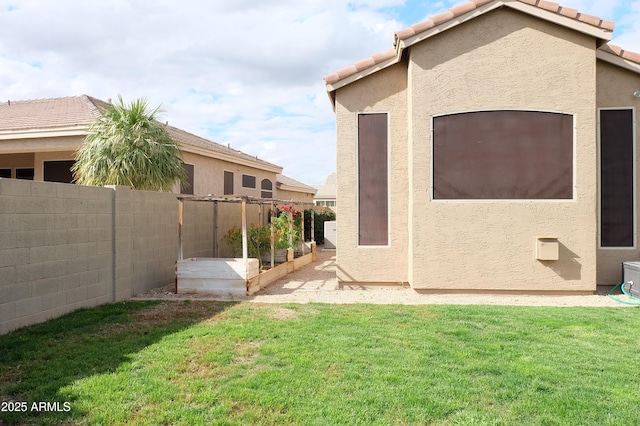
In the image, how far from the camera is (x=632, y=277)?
28.5 feet

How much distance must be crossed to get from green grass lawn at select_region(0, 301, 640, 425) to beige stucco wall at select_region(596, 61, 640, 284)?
262 centimetres

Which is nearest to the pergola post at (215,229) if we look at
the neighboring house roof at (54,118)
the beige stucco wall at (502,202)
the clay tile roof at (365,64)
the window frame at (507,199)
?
the neighboring house roof at (54,118)

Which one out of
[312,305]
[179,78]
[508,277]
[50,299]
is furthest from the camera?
[179,78]

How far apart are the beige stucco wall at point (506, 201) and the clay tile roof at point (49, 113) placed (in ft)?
31.5

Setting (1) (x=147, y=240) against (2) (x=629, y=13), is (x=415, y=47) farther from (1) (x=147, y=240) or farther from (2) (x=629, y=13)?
(1) (x=147, y=240)

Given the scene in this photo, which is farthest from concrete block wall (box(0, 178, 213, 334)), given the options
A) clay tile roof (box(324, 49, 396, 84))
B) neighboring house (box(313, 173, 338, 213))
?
neighboring house (box(313, 173, 338, 213))

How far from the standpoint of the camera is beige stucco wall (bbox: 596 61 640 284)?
9.42m

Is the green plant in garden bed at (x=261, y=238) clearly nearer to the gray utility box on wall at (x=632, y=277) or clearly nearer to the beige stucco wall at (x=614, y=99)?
the beige stucco wall at (x=614, y=99)

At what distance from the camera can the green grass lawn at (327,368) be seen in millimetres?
3596

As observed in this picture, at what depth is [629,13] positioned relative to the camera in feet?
31.3

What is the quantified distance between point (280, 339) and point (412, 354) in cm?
175

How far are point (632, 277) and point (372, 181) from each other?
5.70m

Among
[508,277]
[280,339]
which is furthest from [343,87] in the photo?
[280,339]

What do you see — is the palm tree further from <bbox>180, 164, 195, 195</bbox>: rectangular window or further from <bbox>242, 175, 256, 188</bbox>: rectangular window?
<bbox>242, 175, 256, 188</bbox>: rectangular window
